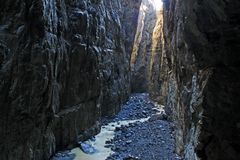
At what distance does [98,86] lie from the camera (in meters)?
16.9

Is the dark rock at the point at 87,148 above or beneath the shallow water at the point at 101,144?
above

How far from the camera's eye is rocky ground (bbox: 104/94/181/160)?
519 inches

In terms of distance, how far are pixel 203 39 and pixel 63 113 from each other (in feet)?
30.2

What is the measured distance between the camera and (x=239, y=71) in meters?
5.07

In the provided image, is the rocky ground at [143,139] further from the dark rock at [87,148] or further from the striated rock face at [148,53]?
the striated rock face at [148,53]

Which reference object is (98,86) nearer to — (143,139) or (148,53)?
(143,139)

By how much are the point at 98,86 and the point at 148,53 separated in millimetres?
16835

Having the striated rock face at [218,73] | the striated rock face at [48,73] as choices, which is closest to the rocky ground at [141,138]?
the striated rock face at [48,73]

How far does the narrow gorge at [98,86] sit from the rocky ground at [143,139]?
51 mm

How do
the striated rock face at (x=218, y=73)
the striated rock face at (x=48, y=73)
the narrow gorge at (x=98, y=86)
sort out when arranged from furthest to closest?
1. the striated rock face at (x=48, y=73)
2. the narrow gorge at (x=98, y=86)
3. the striated rock face at (x=218, y=73)

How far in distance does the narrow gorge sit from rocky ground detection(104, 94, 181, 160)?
0.05 m

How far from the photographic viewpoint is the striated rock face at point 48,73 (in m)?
8.88

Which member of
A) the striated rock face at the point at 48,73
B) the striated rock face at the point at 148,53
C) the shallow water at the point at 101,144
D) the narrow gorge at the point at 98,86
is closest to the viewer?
the narrow gorge at the point at 98,86

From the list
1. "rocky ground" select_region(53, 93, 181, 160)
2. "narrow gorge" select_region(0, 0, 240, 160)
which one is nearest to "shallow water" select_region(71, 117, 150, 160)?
"narrow gorge" select_region(0, 0, 240, 160)
